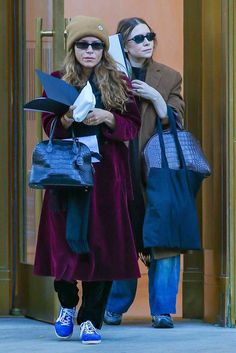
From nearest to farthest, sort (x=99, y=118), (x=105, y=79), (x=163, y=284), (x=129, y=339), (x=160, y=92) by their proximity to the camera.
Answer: (x=99, y=118) → (x=105, y=79) → (x=129, y=339) → (x=163, y=284) → (x=160, y=92)

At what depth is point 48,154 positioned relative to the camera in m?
6.05

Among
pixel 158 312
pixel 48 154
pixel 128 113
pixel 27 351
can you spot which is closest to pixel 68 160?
pixel 48 154

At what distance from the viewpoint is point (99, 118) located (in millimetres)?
6141

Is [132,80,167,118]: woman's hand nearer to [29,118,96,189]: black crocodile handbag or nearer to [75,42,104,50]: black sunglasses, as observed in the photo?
[75,42,104,50]: black sunglasses

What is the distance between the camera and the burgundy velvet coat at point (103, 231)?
20.3 feet

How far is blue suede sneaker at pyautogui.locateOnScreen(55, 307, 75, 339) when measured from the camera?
6.36 m

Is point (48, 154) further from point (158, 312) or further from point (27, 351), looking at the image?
point (158, 312)

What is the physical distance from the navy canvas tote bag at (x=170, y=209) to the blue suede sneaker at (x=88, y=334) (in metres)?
0.81

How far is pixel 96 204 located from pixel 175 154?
3.30ft

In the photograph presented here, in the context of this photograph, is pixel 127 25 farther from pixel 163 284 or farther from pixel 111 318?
pixel 111 318

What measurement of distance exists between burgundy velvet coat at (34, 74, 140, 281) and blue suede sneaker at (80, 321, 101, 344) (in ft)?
1.03

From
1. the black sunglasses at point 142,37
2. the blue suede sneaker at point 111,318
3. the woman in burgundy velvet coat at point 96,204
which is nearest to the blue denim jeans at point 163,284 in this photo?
the blue suede sneaker at point 111,318

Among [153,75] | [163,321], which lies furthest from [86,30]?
[163,321]

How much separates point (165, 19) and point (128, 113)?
5.01ft
